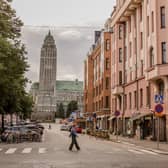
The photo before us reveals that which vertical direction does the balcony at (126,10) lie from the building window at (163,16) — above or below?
above

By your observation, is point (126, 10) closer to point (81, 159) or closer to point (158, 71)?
point (158, 71)

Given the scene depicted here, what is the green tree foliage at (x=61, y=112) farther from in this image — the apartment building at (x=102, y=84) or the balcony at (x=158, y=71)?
the balcony at (x=158, y=71)

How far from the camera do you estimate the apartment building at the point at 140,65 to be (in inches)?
1495

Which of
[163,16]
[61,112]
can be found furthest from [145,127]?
[61,112]

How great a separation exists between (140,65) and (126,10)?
940 centimetres

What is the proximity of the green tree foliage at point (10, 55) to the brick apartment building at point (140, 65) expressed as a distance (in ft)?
42.0

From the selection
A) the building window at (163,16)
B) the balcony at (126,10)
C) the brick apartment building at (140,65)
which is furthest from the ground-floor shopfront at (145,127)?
the balcony at (126,10)

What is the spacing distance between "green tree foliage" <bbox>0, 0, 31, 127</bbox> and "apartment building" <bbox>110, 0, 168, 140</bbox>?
12.8m

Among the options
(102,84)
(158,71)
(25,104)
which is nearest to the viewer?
(158,71)

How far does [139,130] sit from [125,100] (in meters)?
11.4

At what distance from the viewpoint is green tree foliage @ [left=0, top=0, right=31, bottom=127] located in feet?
95.1

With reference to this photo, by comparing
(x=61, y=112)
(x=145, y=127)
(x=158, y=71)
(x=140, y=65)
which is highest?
(x=140, y=65)

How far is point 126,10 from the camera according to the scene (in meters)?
53.0

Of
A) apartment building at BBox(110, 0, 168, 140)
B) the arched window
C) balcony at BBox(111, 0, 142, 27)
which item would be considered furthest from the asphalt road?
balcony at BBox(111, 0, 142, 27)
